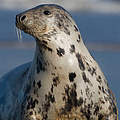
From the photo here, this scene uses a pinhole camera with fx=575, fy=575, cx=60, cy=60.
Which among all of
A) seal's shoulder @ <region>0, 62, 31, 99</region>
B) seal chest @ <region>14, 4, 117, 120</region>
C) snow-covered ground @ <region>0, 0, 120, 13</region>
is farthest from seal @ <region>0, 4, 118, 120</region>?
snow-covered ground @ <region>0, 0, 120, 13</region>

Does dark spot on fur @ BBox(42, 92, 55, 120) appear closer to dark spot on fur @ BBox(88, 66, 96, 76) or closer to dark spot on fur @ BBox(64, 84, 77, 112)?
dark spot on fur @ BBox(64, 84, 77, 112)

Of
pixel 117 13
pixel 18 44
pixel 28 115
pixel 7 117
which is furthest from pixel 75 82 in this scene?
pixel 117 13

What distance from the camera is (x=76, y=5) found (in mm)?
16844

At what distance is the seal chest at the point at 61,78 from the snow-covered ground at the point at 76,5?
12.0m

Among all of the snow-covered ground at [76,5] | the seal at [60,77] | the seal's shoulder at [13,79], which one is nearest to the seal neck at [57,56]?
the seal at [60,77]

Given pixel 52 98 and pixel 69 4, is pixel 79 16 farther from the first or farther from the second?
pixel 52 98

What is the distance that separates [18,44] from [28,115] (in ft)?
22.1

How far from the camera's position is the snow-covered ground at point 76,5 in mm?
16016

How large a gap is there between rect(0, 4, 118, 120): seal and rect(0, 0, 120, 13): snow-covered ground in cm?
1195

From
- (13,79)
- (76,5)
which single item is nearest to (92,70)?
(13,79)

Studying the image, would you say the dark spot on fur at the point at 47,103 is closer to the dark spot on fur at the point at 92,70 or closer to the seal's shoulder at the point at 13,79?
the dark spot on fur at the point at 92,70

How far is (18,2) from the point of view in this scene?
55.2 ft

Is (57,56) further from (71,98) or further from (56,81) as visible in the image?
(71,98)

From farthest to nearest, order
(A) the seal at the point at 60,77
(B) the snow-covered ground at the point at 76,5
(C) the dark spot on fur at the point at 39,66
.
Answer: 1. (B) the snow-covered ground at the point at 76,5
2. (C) the dark spot on fur at the point at 39,66
3. (A) the seal at the point at 60,77
